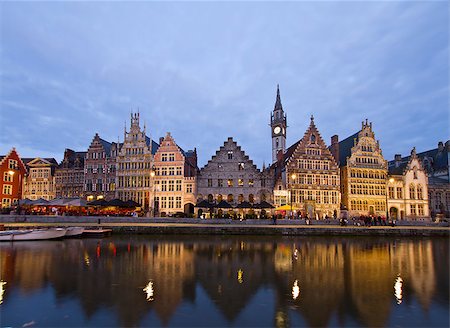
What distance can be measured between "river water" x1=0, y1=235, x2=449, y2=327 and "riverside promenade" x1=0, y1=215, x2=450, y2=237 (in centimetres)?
1333

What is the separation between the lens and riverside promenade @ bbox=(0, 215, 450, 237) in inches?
1382

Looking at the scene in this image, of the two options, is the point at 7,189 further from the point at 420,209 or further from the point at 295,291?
the point at 420,209

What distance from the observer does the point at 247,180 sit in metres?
51.5

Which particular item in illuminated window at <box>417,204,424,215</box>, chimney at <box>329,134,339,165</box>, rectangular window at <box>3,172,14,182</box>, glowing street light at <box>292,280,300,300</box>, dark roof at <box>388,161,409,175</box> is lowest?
glowing street light at <box>292,280,300,300</box>

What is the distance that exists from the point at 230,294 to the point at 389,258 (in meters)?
13.8

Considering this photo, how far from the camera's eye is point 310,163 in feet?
173

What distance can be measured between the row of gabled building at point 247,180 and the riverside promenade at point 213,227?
11594mm

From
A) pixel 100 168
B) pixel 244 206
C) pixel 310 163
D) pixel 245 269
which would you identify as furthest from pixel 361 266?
pixel 100 168

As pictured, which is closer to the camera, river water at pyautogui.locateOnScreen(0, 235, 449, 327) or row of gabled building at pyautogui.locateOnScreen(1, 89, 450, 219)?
river water at pyautogui.locateOnScreen(0, 235, 449, 327)

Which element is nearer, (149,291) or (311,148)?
(149,291)

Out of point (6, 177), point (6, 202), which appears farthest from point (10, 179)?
point (6, 202)

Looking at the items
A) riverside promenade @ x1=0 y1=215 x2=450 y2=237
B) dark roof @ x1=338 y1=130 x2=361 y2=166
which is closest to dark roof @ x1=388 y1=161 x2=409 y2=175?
dark roof @ x1=338 y1=130 x2=361 y2=166

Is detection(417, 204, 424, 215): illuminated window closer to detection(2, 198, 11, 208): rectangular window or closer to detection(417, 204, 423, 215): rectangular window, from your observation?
detection(417, 204, 423, 215): rectangular window

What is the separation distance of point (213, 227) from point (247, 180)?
1720cm
